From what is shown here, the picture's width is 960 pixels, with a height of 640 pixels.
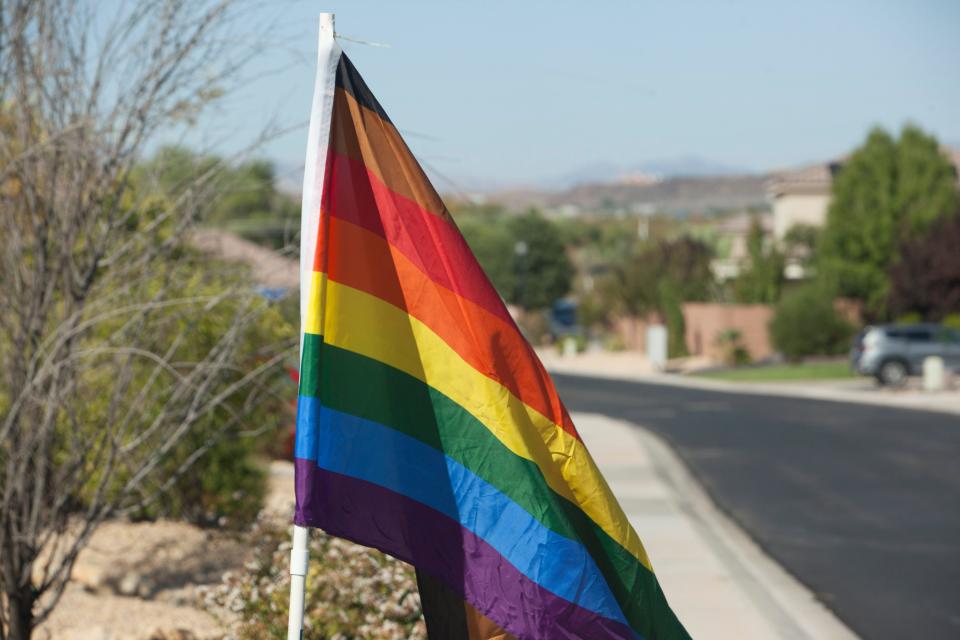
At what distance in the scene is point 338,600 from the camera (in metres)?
6.80

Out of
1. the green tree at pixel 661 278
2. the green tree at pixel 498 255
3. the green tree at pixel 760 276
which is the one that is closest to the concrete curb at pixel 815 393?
the green tree at pixel 760 276

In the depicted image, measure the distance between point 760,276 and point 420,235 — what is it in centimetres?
5226

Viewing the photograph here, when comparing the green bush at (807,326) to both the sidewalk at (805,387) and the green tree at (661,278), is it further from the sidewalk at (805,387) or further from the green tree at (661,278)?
the green tree at (661,278)

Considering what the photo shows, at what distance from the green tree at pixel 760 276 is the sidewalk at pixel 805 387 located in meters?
5.00

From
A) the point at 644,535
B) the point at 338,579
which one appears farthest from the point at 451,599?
the point at 644,535

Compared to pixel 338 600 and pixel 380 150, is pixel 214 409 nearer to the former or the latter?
pixel 338 600

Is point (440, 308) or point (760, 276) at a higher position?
point (760, 276)

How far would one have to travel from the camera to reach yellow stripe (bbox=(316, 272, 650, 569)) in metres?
4.29

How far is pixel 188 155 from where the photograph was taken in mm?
8367

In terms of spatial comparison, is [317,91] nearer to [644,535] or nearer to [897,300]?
[644,535]

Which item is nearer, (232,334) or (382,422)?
(382,422)

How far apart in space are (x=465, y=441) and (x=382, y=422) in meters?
0.27

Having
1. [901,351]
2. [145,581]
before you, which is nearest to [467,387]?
[145,581]

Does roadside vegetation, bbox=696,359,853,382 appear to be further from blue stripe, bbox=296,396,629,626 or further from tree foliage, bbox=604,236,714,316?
blue stripe, bbox=296,396,629,626
